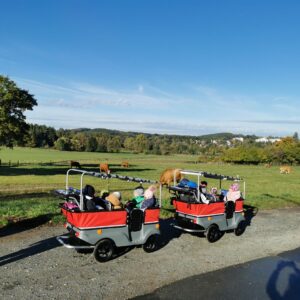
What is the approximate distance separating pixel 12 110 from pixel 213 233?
32.8 metres

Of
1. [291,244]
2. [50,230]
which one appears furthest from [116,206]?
[291,244]

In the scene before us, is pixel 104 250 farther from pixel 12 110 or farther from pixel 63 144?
pixel 63 144

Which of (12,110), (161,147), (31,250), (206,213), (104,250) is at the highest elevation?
(12,110)

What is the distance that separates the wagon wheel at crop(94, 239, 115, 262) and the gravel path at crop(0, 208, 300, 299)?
168 millimetres

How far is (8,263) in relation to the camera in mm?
8766

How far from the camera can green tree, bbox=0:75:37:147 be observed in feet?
124

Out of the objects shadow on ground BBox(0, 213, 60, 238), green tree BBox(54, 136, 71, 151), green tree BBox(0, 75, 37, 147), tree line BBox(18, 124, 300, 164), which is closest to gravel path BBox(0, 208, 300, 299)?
shadow on ground BBox(0, 213, 60, 238)

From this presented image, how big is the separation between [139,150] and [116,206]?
13963cm

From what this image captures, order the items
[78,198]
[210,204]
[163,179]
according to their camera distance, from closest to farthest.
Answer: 1. [78,198]
2. [210,204]
3. [163,179]

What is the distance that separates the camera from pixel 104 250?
9.48 meters

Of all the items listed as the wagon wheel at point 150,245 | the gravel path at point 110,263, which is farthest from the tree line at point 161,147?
the wagon wheel at point 150,245

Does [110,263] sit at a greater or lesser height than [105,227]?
lesser

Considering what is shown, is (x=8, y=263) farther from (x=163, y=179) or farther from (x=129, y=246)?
(x=163, y=179)

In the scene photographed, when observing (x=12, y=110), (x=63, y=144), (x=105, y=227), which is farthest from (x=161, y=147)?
(x=105, y=227)
